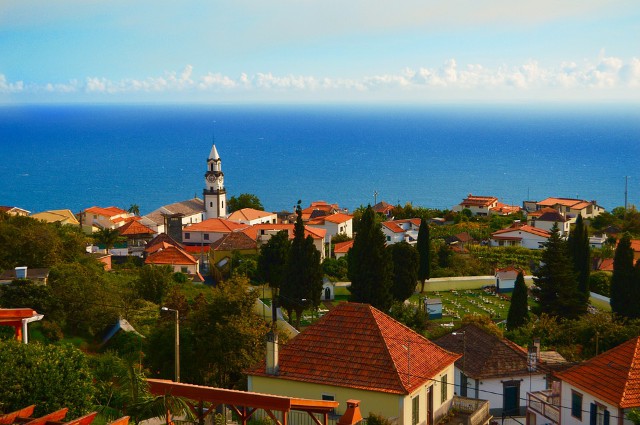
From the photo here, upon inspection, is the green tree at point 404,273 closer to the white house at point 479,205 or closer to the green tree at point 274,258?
the green tree at point 274,258

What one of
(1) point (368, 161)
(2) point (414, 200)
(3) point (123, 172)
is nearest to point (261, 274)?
(2) point (414, 200)

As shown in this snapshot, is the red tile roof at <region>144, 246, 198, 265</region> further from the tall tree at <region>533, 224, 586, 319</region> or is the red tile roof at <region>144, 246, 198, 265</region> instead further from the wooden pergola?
the wooden pergola

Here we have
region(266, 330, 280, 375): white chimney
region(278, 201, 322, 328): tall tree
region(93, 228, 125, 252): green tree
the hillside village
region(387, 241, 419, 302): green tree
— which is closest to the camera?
the hillside village

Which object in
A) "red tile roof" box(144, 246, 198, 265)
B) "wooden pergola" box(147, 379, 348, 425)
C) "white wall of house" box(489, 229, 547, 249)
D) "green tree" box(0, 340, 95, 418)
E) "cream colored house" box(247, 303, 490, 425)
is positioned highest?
"wooden pergola" box(147, 379, 348, 425)

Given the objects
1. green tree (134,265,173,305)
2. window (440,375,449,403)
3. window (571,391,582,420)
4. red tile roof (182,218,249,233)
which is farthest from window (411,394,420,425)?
red tile roof (182,218,249,233)

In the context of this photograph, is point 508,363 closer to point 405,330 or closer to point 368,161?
point 405,330

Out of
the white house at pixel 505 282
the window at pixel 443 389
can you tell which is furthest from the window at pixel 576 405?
the white house at pixel 505 282
